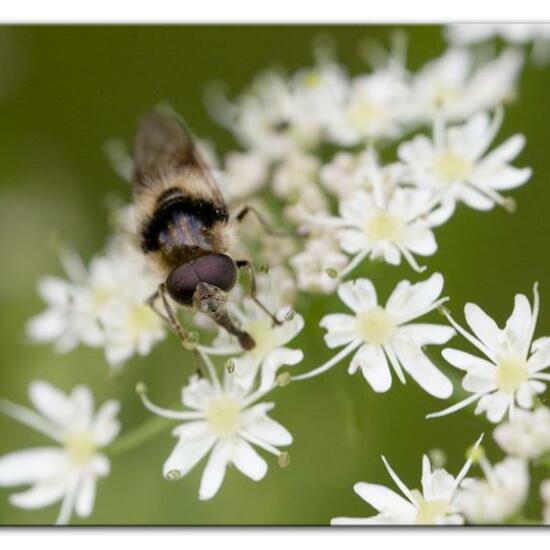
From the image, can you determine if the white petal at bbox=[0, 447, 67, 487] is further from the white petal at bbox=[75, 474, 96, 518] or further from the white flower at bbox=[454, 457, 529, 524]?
the white flower at bbox=[454, 457, 529, 524]

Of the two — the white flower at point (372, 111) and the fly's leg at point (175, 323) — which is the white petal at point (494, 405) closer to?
the fly's leg at point (175, 323)

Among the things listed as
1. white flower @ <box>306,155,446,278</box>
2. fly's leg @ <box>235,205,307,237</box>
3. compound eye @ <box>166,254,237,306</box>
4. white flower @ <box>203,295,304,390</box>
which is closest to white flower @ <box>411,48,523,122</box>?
white flower @ <box>306,155,446,278</box>

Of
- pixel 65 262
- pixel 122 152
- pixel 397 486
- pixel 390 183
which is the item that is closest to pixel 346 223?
pixel 390 183

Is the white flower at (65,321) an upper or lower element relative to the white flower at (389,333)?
upper

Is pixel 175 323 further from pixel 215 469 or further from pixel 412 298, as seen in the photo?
pixel 412 298

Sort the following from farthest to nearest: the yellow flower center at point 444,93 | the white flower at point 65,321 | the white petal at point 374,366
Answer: the yellow flower center at point 444,93 → the white flower at point 65,321 → the white petal at point 374,366

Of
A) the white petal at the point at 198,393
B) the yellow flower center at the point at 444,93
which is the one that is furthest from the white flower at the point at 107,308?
the yellow flower center at the point at 444,93

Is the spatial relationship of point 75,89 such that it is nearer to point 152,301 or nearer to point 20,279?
point 20,279

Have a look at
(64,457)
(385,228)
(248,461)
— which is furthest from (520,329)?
(64,457)
